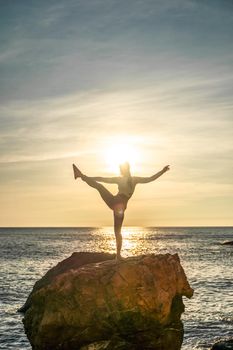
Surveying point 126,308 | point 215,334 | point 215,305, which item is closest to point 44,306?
point 126,308

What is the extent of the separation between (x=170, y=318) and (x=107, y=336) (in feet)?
7.72

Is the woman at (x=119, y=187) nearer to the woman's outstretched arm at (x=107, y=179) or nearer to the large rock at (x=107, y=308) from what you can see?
the woman's outstretched arm at (x=107, y=179)

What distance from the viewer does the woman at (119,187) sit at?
17.2 meters

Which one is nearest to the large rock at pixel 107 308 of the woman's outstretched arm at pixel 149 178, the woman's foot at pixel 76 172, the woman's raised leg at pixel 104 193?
the woman's raised leg at pixel 104 193

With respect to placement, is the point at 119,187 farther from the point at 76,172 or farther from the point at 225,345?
the point at 225,345

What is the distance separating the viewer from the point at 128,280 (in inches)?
665

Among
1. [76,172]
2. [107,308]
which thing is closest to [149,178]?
[76,172]

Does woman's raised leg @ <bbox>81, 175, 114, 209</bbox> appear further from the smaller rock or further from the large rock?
the smaller rock

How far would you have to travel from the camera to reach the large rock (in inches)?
661

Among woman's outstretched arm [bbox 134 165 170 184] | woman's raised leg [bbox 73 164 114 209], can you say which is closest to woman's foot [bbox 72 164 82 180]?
woman's raised leg [bbox 73 164 114 209]

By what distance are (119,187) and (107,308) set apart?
13.5 feet

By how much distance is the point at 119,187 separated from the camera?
690 inches

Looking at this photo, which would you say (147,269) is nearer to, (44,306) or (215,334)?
(44,306)

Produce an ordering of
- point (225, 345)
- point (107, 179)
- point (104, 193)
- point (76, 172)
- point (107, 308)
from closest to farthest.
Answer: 1. point (107, 308)
2. point (76, 172)
3. point (107, 179)
4. point (104, 193)
5. point (225, 345)
